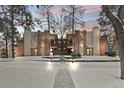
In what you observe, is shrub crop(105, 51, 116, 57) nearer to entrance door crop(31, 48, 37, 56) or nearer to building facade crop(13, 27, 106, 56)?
building facade crop(13, 27, 106, 56)

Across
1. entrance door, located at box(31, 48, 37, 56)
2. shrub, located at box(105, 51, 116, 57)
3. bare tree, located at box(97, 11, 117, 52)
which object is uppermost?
bare tree, located at box(97, 11, 117, 52)

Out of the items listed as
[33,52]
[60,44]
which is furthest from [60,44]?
[33,52]

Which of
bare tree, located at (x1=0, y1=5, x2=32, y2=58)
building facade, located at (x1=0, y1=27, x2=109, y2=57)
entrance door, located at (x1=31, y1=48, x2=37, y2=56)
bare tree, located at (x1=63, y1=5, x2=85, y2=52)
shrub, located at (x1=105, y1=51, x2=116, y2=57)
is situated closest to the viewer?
Result: bare tree, located at (x1=0, y1=5, x2=32, y2=58)

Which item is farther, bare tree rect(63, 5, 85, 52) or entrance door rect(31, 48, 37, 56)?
Result: bare tree rect(63, 5, 85, 52)

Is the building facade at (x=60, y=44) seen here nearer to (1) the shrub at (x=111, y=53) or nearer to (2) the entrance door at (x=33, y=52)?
(2) the entrance door at (x=33, y=52)

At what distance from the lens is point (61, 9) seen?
37.7 m

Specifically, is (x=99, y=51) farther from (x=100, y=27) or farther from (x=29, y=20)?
(x=29, y=20)

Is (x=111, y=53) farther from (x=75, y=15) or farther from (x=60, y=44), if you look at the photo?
(x=60, y=44)

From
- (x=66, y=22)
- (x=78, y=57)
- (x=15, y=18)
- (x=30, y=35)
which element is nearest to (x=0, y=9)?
(x=15, y=18)

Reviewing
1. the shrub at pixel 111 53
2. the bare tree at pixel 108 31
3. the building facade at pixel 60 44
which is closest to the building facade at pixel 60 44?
the building facade at pixel 60 44

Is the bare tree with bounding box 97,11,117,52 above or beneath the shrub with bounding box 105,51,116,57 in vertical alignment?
above

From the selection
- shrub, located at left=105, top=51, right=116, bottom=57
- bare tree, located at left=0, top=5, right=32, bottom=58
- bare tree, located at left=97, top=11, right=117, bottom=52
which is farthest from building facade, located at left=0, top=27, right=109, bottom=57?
bare tree, located at left=0, top=5, right=32, bottom=58

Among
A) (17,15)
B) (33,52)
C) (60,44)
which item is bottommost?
(33,52)
